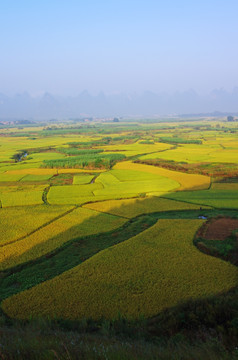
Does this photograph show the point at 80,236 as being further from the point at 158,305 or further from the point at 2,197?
the point at 2,197

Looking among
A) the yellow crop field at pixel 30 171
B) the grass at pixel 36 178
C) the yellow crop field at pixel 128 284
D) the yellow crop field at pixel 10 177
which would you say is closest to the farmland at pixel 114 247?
the yellow crop field at pixel 128 284

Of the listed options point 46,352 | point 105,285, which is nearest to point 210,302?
point 105,285

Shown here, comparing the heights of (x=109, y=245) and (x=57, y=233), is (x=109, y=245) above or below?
below

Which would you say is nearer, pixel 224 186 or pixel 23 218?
pixel 23 218

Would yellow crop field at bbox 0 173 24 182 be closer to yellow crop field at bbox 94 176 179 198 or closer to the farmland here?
the farmland

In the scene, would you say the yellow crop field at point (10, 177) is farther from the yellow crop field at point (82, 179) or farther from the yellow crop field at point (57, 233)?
the yellow crop field at point (57, 233)

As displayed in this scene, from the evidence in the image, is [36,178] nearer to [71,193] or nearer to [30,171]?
[30,171]

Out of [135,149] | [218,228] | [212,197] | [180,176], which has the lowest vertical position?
[218,228]

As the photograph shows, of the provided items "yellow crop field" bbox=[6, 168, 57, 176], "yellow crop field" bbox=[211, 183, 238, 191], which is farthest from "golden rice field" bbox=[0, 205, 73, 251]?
"yellow crop field" bbox=[6, 168, 57, 176]

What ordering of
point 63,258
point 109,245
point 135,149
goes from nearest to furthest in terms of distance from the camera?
point 63,258, point 109,245, point 135,149

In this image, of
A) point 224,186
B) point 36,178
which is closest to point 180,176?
point 224,186
